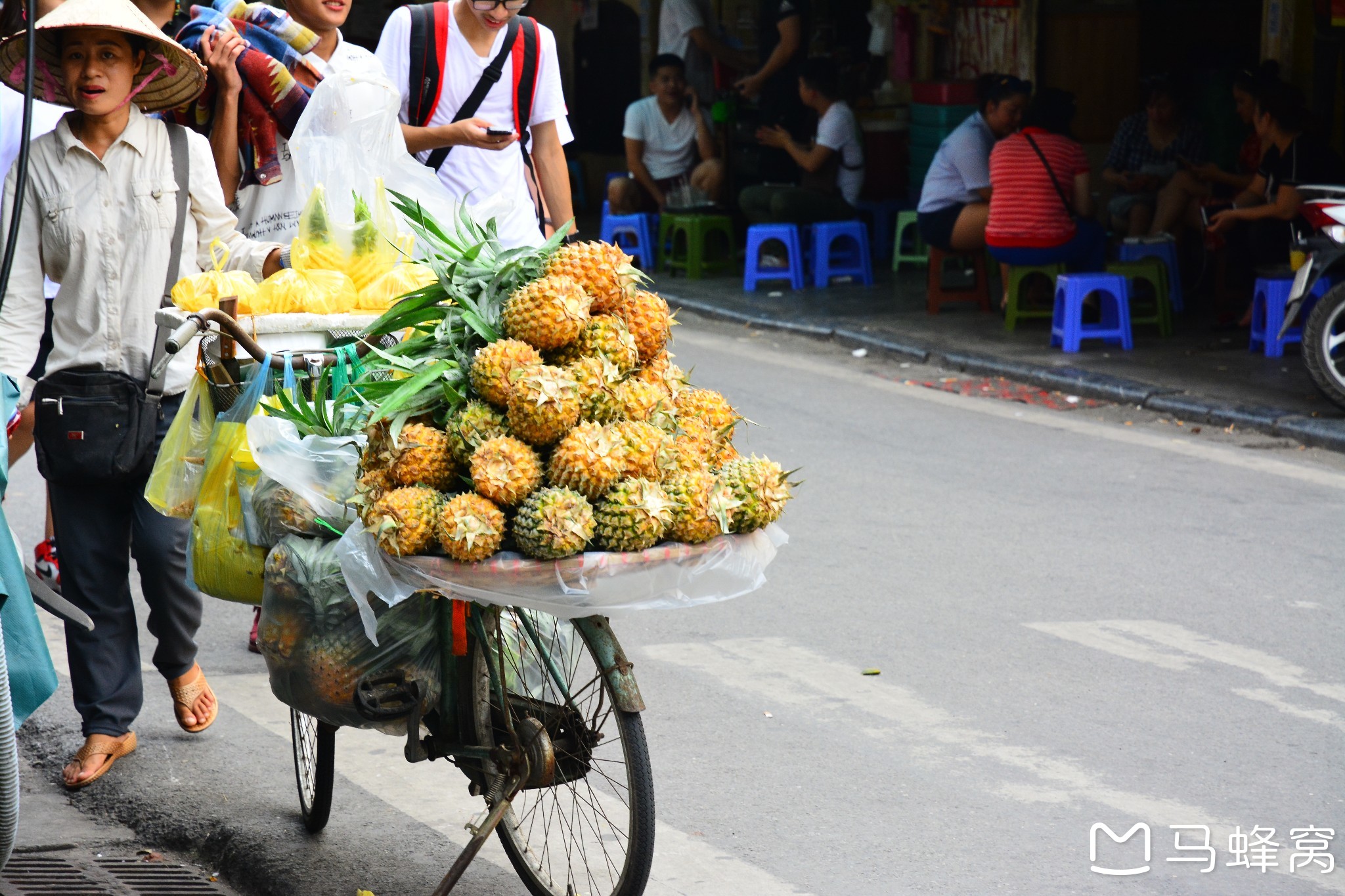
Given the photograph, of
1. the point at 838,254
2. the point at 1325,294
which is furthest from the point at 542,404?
the point at 838,254

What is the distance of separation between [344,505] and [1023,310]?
8.29m

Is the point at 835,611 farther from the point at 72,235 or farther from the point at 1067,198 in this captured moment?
the point at 1067,198

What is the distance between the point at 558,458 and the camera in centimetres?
285

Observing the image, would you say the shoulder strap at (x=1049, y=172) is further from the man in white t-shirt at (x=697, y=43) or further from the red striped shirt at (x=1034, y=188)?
the man in white t-shirt at (x=697, y=43)

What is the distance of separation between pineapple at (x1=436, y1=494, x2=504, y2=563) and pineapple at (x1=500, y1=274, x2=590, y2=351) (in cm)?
35

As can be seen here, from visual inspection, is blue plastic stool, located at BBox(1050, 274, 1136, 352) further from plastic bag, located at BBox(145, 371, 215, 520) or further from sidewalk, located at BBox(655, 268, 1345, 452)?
plastic bag, located at BBox(145, 371, 215, 520)

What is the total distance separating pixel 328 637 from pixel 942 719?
6.64 feet

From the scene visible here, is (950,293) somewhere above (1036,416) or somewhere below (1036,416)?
above

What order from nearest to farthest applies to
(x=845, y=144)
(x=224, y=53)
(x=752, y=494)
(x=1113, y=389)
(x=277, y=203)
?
(x=752, y=494), (x=224, y=53), (x=277, y=203), (x=1113, y=389), (x=845, y=144)

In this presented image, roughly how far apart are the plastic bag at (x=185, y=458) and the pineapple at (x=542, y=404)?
1.04m

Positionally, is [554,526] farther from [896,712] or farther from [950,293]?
[950,293]

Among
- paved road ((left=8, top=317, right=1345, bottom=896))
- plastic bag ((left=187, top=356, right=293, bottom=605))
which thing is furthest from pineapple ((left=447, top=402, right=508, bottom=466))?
paved road ((left=8, top=317, right=1345, bottom=896))

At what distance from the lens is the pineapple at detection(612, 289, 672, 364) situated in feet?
10.3

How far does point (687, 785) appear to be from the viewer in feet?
13.3
